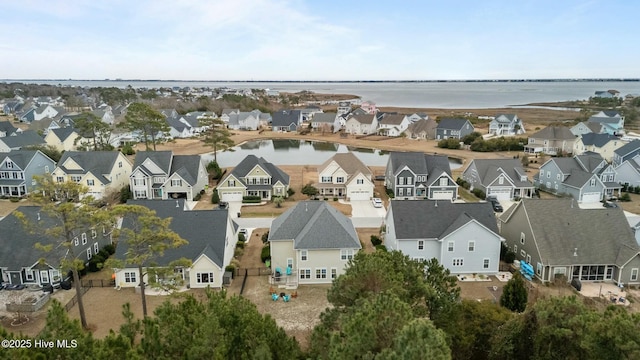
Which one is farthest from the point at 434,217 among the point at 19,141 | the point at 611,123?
the point at 611,123

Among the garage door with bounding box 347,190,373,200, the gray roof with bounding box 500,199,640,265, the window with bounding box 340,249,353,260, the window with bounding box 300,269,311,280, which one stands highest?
the gray roof with bounding box 500,199,640,265

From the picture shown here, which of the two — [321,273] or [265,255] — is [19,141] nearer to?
[265,255]

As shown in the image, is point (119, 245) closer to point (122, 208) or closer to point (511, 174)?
point (122, 208)

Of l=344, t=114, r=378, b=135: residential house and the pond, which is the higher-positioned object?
l=344, t=114, r=378, b=135: residential house

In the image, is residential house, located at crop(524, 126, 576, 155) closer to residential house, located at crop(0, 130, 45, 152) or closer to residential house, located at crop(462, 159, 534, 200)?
residential house, located at crop(462, 159, 534, 200)

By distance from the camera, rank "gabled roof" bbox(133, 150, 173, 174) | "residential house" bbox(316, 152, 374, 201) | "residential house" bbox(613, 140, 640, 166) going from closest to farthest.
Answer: "residential house" bbox(316, 152, 374, 201)
"gabled roof" bbox(133, 150, 173, 174)
"residential house" bbox(613, 140, 640, 166)

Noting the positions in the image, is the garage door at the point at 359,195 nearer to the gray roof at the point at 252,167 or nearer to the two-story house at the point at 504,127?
the gray roof at the point at 252,167

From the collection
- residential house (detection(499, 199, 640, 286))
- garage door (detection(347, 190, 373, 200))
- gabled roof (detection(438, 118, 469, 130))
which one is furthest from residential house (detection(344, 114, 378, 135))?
residential house (detection(499, 199, 640, 286))
